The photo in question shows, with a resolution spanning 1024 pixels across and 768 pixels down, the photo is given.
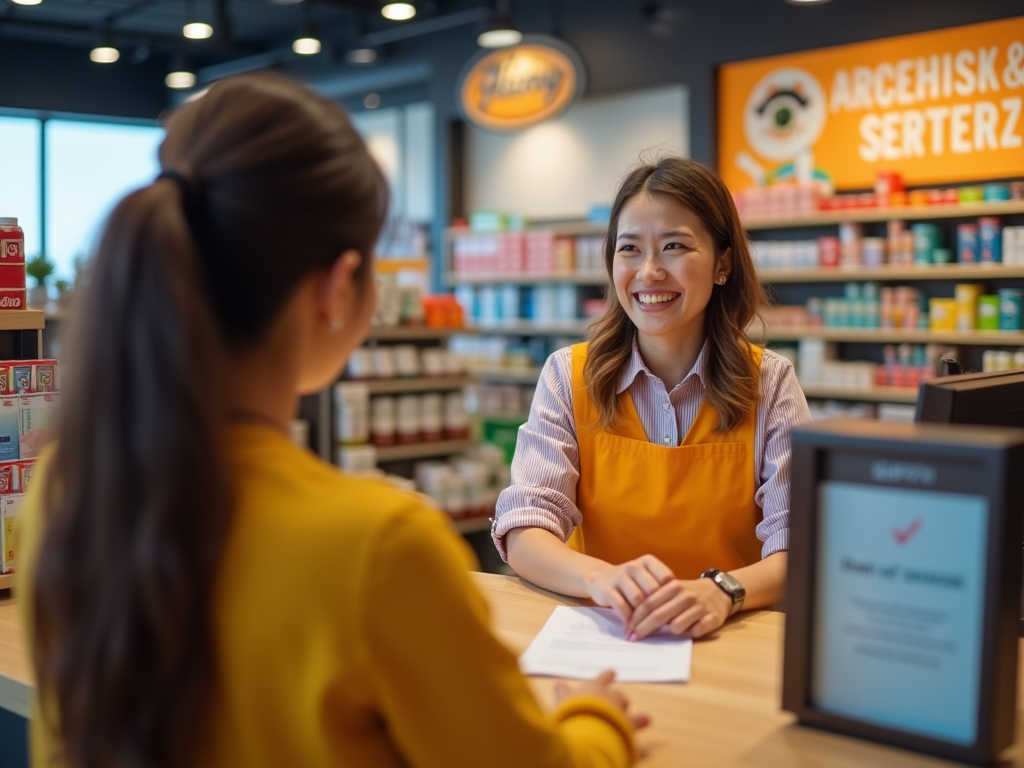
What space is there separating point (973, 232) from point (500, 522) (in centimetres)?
467

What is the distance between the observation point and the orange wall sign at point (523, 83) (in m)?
8.00

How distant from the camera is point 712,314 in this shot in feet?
8.38

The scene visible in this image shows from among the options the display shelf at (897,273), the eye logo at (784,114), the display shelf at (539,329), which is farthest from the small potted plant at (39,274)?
the eye logo at (784,114)

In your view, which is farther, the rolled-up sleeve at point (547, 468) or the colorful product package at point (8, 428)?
the rolled-up sleeve at point (547, 468)

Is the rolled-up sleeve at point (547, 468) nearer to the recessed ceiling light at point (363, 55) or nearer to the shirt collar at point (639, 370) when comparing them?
the shirt collar at point (639, 370)

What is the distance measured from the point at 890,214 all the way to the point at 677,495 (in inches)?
175

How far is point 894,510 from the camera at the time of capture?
4.22 feet

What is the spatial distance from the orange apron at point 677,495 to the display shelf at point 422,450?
3682 millimetres

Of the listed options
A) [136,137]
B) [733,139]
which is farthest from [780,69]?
[136,137]

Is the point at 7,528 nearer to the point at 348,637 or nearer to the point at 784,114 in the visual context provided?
the point at 348,637

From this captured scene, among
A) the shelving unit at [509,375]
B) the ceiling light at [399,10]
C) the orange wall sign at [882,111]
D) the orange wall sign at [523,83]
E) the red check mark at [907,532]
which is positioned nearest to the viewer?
the red check mark at [907,532]

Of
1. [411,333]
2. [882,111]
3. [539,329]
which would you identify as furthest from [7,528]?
[539,329]

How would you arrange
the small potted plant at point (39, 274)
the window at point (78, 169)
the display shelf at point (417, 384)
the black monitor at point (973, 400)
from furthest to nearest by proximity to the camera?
the window at point (78, 169) < the display shelf at point (417, 384) < the small potted plant at point (39, 274) < the black monitor at point (973, 400)

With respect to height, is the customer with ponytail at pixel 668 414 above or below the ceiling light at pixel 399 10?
below
